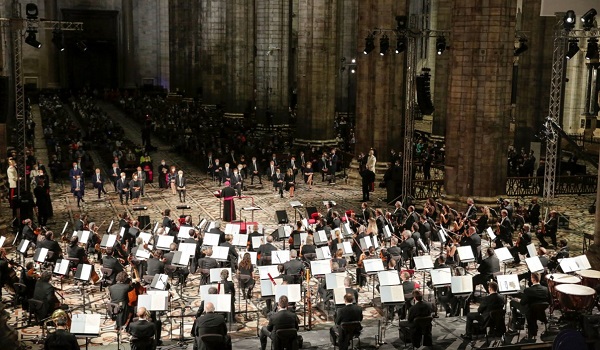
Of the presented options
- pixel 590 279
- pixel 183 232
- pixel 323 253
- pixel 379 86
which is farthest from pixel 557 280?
pixel 379 86

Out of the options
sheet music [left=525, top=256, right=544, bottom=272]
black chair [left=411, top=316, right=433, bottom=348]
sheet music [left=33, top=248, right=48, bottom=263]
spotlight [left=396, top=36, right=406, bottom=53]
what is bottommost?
black chair [left=411, top=316, right=433, bottom=348]

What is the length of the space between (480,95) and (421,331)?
15.3 m

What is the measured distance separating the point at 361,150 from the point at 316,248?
19.3 meters

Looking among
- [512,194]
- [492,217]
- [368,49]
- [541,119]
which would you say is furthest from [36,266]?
[541,119]

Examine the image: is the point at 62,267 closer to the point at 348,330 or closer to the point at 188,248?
the point at 188,248

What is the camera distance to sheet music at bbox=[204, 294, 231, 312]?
15852mm

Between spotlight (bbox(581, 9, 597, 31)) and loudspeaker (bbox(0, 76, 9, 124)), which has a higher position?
spotlight (bbox(581, 9, 597, 31))

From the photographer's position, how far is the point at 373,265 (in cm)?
1902

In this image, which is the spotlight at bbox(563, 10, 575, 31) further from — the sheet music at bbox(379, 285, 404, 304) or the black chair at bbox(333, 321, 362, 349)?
the black chair at bbox(333, 321, 362, 349)

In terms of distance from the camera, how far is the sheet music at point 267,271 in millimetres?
18203

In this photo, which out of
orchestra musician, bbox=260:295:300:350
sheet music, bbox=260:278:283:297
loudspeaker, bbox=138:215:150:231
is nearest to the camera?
orchestra musician, bbox=260:295:300:350

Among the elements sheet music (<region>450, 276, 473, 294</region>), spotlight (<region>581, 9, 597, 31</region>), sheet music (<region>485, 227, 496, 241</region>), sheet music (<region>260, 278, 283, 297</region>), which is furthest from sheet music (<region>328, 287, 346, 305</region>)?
spotlight (<region>581, 9, 597, 31</region>)

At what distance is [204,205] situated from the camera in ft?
107

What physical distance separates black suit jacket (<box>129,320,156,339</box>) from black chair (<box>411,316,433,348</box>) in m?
5.34
